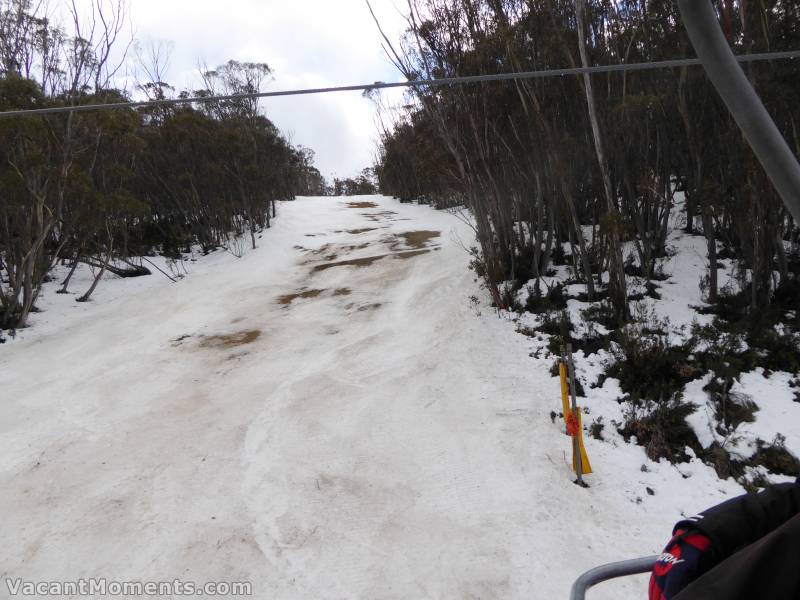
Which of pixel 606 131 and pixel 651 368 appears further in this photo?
pixel 606 131

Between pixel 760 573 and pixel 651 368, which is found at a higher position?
pixel 760 573

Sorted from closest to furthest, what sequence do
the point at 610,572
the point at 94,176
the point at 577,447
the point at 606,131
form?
the point at 610,572 < the point at 577,447 < the point at 606,131 < the point at 94,176

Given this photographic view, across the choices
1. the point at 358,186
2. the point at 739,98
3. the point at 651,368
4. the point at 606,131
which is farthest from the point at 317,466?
the point at 358,186

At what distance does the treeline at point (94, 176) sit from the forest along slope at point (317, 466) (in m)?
2.89

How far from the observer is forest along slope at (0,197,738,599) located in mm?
3188

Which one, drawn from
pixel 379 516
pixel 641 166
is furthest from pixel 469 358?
pixel 641 166

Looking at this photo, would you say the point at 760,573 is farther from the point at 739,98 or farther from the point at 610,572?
the point at 739,98

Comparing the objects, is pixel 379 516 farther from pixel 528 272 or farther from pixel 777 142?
pixel 528 272

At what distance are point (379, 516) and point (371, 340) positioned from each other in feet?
13.0

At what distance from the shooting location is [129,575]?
3.19 metres

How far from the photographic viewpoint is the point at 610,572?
1.35 m

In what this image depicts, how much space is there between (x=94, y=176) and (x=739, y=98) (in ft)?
47.4

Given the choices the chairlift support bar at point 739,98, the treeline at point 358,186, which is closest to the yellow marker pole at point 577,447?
the chairlift support bar at point 739,98

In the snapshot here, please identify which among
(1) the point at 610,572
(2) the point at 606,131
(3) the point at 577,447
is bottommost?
(3) the point at 577,447
